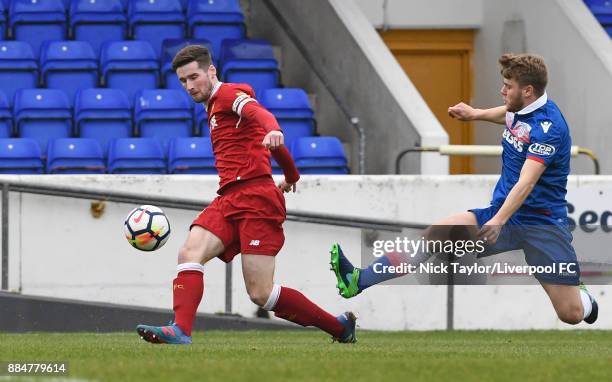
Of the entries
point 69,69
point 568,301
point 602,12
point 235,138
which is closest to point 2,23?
point 69,69

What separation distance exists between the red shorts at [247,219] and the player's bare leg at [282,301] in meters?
0.08

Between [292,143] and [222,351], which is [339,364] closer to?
[222,351]

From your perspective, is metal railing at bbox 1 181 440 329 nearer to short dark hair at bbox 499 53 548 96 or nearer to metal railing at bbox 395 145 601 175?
metal railing at bbox 395 145 601 175

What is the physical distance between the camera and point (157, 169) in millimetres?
14219

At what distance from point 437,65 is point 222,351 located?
37.2 ft

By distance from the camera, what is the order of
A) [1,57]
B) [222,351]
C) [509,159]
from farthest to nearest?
1. [1,57]
2. [509,159]
3. [222,351]

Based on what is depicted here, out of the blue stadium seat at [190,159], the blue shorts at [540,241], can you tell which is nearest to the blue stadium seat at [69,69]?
the blue stadium seat at [190,159]

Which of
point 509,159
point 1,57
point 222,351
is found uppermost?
point 1,57

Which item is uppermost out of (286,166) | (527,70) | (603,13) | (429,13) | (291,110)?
(429,13)

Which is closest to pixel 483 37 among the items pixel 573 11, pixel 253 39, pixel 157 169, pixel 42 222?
pixel 573 11

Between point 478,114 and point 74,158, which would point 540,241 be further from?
point 74,158

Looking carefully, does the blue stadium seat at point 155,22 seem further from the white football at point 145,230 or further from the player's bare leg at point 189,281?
the player's bare leg at point 189,281

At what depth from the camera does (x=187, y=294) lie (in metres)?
8.49

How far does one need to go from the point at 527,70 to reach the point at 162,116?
6898mm
